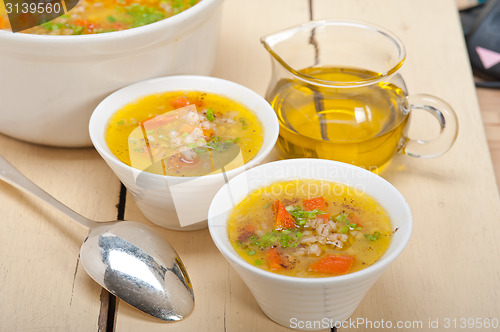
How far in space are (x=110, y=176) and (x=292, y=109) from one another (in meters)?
0.54

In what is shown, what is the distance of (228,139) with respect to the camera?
1610 millimetres

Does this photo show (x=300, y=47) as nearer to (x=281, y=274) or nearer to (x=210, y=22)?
(x=210, y=22)

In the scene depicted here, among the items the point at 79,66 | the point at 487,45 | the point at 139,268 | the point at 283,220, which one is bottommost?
the point at 487,45

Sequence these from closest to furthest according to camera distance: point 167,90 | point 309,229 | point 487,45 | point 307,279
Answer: point 307,279
point 309,229
point 167,90
point 487,45

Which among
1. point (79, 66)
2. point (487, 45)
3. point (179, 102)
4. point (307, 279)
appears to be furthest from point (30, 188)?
point (487, 45)

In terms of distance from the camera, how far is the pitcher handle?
1.71m

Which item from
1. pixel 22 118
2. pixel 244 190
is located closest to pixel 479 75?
pixel 244 190

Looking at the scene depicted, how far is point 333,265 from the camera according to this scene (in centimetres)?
126

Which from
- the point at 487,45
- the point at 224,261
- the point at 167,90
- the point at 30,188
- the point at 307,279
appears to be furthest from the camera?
the point at 487,45

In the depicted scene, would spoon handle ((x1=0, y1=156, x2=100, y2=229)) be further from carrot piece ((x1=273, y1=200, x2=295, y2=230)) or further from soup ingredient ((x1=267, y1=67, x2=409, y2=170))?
soup ingredient ((x1=267, y1=67, x2=409, y2=170))

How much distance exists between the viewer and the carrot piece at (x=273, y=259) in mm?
1271

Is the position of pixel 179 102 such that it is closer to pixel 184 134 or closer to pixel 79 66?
pixel 184 134

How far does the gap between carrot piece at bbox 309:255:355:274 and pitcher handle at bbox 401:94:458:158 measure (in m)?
0.61

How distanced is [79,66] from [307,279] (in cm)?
82
